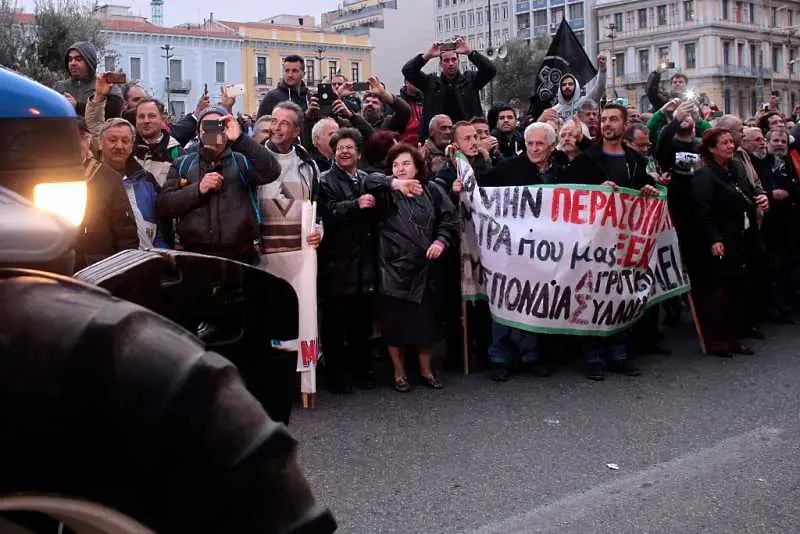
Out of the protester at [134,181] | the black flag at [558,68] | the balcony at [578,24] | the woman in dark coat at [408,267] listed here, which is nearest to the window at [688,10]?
the balcony at [578,24]

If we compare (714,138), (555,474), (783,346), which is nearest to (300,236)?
(555,474)

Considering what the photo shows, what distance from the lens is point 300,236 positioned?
307 inches

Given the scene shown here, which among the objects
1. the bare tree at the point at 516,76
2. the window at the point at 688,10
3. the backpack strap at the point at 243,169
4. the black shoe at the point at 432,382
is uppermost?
the window at the point at 688,10

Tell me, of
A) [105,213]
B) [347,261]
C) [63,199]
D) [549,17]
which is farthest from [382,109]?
[549,17]

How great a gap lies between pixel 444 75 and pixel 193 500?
395 inches

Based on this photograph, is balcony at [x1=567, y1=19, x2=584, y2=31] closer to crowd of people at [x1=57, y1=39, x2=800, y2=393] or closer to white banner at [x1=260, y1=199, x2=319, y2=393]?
crowd of people at [x1=57, y1=39, x2=800, y2=393]

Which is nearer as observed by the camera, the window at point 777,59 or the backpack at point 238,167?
the backpack at point 238,167

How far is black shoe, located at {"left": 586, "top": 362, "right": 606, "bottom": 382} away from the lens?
8297 millimetres

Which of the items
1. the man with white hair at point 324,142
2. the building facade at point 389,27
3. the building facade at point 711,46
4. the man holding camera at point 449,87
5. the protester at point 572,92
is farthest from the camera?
the building facade at point 389,27

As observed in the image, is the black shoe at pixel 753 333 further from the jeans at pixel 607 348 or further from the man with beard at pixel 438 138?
the man with beard at pixel 438 138

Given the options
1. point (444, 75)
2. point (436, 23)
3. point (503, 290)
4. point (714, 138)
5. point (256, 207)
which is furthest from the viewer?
point (436, 23)

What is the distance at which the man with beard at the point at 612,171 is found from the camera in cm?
861

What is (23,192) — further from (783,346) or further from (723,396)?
(783,346)

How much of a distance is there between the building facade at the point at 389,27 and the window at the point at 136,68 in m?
24.1
